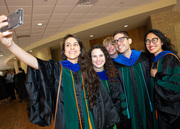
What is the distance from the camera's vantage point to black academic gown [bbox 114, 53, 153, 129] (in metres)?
1.92

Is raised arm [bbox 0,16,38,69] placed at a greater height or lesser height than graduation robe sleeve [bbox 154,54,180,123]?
greater

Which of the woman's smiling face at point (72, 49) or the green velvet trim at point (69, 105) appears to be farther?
the woman's smiling face at point (72, 49)

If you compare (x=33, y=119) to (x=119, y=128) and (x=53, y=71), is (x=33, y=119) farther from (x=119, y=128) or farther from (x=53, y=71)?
(x=119, y=128)

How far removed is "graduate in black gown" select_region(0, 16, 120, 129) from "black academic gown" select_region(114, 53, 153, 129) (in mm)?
449

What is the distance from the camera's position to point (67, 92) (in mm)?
1336

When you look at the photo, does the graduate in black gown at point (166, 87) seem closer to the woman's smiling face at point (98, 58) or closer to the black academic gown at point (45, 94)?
the woman's smiling face at point (98, 58)

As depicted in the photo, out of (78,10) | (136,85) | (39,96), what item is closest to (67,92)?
(39,96)

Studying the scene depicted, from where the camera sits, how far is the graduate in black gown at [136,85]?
192cm

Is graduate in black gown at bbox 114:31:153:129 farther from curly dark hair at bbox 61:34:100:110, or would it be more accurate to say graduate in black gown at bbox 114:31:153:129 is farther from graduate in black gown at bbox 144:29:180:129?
curly dark hair at bbox 61:34:100:110

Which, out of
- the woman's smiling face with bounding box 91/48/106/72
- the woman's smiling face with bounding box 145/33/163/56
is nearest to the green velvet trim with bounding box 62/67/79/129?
the woman's smiling face with bounding box 91/48/106/72

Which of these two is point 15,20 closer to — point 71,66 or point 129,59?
point 71,66

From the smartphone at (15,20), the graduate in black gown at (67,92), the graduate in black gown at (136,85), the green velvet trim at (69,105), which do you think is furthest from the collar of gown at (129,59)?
the smartphone at (15,20)

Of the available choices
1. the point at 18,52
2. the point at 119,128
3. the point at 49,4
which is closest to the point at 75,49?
the point at 18,52

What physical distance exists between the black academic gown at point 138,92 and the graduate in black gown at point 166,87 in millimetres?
161
